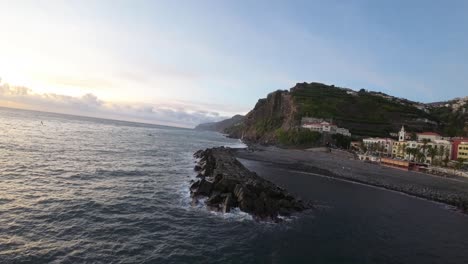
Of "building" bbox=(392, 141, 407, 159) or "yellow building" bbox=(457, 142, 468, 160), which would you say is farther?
"building" bbox=(392, 141, 407, 159)

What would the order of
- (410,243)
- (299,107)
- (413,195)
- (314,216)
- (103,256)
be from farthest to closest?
(299,107) → (413,195) → (314,216) → (410,243) → (103,256)

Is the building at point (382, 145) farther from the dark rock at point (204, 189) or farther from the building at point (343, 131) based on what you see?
the dark rock at point (204, 189)

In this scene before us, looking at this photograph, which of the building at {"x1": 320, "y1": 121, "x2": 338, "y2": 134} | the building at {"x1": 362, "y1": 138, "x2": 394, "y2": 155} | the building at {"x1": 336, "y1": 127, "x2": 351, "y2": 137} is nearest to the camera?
the building at {"x1": 362, "y1": 138, "x2": 394, "y2": 155}

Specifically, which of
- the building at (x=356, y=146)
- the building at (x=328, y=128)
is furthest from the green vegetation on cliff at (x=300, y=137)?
the building at (x=356, y=146)

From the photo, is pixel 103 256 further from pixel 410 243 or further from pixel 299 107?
pixel 299 107

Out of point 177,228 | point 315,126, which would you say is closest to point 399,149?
point 315,126

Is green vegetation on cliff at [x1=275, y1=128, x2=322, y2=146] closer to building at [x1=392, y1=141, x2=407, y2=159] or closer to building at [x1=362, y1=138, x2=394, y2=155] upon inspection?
building at [x1=362, y1=138, x2=394, y2=155]

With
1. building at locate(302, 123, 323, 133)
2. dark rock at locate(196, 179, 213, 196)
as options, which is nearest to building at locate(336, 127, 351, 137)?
building at locate(302, 123, 323, 133)

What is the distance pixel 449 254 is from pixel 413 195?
2788 centimetres

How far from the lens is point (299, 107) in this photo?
634 feet

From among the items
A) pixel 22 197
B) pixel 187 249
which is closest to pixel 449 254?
pixel 187 249

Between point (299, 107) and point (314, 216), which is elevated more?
point (299, 107)

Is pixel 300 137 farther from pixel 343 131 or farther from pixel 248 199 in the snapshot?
pixel 248 199

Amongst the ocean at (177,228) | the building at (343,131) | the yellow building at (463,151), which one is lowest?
the ocean at (177,228)
